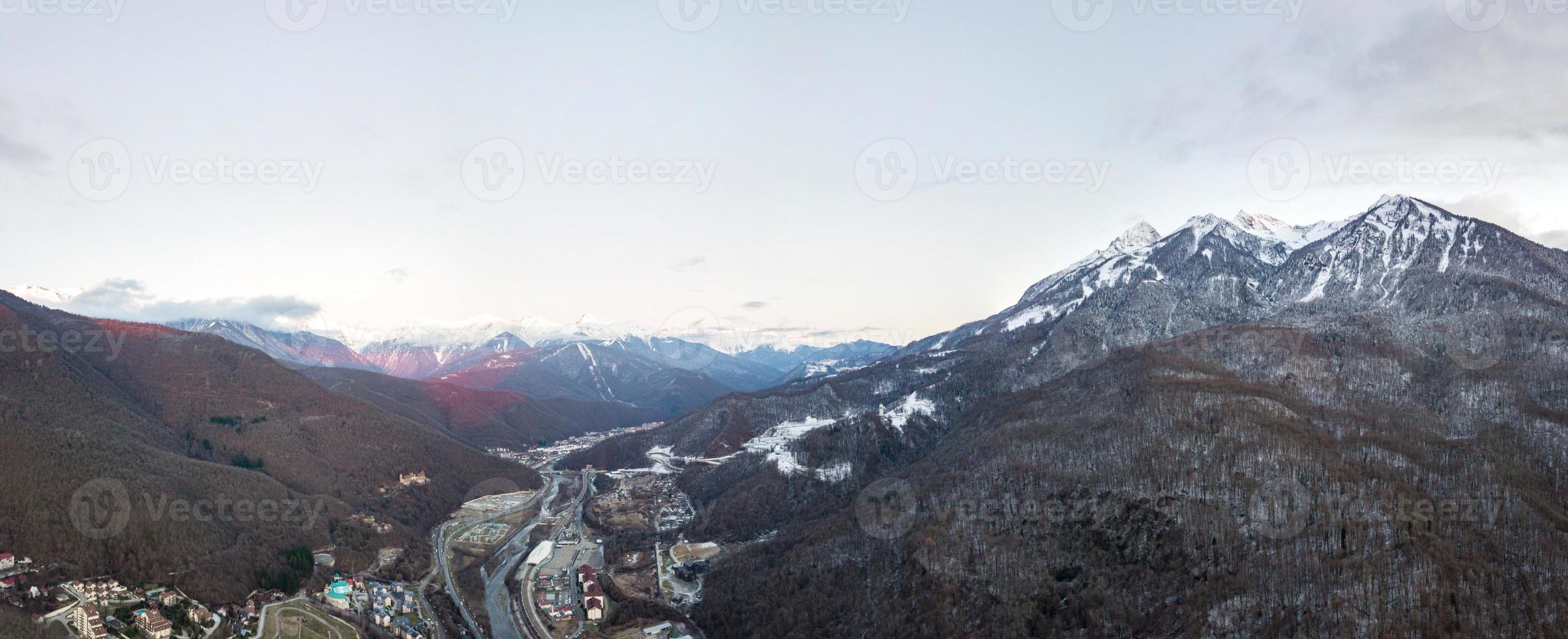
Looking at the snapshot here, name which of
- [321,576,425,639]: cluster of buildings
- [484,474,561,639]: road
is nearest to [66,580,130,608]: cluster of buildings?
[321,576,425,639]: cluster of buildings

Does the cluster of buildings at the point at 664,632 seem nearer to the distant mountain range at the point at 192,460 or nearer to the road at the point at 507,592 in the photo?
the road at the point at 507,592

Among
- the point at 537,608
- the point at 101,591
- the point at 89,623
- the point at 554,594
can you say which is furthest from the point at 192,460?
the point at 554,594

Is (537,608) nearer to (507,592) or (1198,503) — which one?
(507,592)

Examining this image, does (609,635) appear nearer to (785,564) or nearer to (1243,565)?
(785,564)

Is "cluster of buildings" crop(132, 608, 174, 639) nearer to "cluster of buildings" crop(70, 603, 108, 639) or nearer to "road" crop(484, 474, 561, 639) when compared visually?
"cluster of buildings" crop(70, 603, 108, 639)

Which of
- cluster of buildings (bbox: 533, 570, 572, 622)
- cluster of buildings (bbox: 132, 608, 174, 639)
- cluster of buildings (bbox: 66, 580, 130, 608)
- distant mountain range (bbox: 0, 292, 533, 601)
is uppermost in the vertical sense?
distant mountain range (bbox: 0, 292, 533, 601)

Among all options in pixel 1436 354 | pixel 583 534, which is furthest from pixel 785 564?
pixel 1436 354
